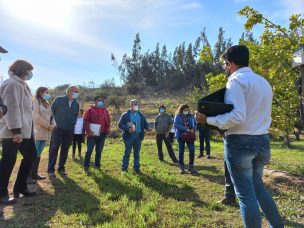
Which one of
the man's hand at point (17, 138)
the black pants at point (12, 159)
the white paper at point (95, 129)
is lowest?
the black pants at point (12, 159)

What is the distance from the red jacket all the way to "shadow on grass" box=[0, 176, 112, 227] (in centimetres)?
266

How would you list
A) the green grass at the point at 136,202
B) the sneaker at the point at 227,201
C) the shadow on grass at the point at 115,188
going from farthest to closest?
the shadow on grass at the point at 115,188, the sneaker at the point at 227,201, the green grass at the point at 136,202

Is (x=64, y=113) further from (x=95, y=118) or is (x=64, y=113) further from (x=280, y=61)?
(x=280, y=61)

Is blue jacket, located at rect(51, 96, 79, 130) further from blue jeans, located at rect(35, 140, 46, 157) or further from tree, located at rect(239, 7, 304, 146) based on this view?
tree, located at rect(239, 7, 304, 146)

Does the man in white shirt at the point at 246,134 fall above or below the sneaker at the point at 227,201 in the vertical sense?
above

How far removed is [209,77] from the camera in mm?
9797

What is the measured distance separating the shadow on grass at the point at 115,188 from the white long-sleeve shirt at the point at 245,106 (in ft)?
10.5

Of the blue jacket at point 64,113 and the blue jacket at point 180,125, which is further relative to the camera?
the blue jacket at point 180,125

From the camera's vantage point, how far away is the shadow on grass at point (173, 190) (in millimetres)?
6844

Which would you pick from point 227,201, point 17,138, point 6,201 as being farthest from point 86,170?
point 227,201

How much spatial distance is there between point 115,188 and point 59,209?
1684 mm

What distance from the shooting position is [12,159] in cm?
591

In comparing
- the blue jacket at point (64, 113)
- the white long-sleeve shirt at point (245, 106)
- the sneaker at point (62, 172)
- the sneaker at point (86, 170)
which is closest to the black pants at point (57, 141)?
the blue jacket at point (64, 113)

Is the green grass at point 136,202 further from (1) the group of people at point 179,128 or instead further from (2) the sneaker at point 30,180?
→ (1) the group of people at point 179,128
